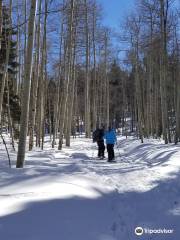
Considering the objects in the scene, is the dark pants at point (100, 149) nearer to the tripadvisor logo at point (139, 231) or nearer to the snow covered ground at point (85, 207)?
the snow covered ground at point (85, 207)

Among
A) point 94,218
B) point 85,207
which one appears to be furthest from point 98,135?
point 94,218

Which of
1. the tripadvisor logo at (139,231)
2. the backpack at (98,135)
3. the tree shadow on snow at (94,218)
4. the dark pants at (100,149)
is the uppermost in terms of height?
the backpack at (98,135)

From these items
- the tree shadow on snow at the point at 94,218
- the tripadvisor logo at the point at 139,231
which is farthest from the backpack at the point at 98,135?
the tripadvisor logo at the point at 139,231

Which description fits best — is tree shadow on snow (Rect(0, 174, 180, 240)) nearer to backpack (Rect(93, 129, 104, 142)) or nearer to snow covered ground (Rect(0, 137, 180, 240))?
snow covered ground (Rect(0, 137, 180, 240))

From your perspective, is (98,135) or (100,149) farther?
(98,135)

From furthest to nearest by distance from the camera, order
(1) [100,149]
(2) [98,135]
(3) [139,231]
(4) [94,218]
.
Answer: (2) [98,135]
(1) [100,149]
(4) [94,218]
(3) [139,231]

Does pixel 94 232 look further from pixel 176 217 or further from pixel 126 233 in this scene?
pixel 176 217

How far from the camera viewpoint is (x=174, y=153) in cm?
1738

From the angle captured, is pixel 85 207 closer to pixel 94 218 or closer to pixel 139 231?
pixel 94 218

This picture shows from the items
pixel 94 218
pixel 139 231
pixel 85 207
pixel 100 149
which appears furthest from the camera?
pixel 100 149

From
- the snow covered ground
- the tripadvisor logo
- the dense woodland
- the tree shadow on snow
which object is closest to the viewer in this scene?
the tree shadow on snow

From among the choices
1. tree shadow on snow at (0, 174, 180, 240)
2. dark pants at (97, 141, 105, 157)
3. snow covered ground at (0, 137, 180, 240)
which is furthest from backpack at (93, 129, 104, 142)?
tree shadow on snow at (0, 174, 180, 240)

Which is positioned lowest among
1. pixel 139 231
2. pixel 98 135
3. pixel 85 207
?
pixel 139 231

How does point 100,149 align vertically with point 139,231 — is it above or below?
above
